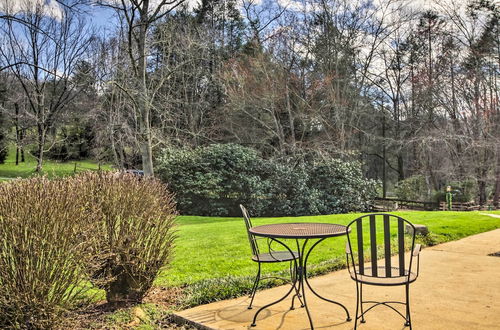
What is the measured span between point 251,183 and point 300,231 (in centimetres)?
1043

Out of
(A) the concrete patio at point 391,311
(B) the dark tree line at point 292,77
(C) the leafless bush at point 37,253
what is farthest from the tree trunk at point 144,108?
(C) the leafless bush at point 37,253

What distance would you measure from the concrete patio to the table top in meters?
0.79

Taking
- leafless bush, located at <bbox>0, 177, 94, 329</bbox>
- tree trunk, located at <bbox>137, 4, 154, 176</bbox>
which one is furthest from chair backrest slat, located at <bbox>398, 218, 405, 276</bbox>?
tree trunk, located at <bbox>137, 4, 154, 176</bbox>

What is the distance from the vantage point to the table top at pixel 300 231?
336 centimetres

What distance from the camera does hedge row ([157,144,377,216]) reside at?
558 inches

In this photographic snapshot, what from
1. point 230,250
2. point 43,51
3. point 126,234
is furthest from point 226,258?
point 43,51

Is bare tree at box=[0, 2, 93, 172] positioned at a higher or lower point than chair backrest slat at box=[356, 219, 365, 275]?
higher

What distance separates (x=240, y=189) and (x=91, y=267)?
10.9 m

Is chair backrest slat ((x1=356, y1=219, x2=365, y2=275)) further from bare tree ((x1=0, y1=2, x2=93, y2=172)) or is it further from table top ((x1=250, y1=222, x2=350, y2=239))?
bare tree ((x1=0, y1=2, x2=93, y2=172))

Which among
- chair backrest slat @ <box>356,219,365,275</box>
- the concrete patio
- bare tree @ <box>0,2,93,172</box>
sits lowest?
the concrete patio

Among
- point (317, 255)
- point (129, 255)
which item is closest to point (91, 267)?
point (129, 255)

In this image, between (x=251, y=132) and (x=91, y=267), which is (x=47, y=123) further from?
(x=91, y=267)

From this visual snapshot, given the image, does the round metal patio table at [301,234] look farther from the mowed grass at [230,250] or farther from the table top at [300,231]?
the mowed grass at [230,250]

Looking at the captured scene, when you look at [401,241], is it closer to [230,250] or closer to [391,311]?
[391,311]
